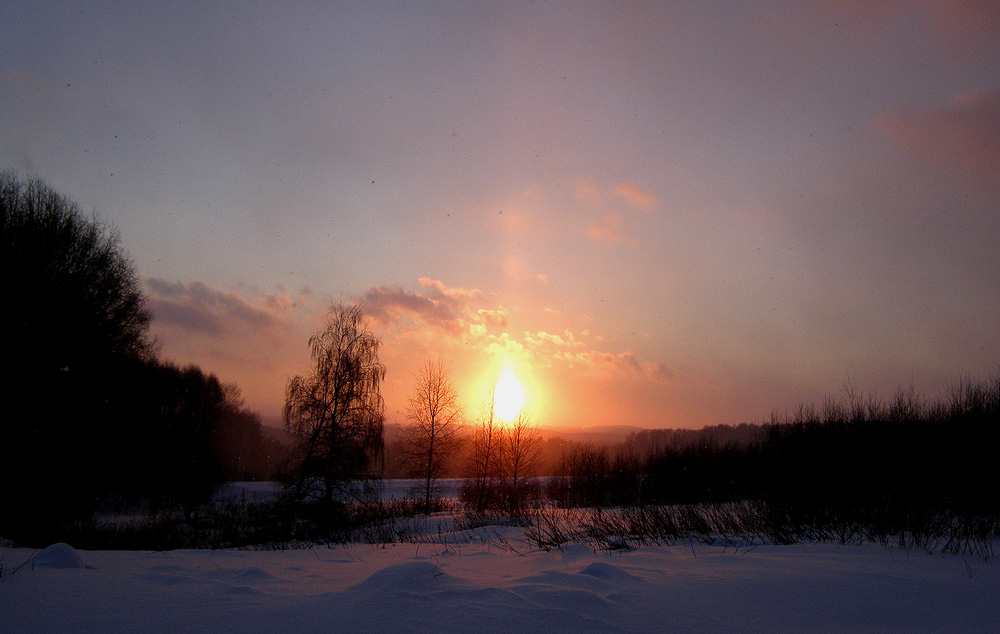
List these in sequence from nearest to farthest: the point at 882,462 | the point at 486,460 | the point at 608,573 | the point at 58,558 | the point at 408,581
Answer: the point at 408,581
the point at 608,573
the point at 58,558
the point at 882,462
the point at 486,460

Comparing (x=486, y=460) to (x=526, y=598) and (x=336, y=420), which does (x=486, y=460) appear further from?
(x=526, y=598)

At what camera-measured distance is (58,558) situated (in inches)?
221

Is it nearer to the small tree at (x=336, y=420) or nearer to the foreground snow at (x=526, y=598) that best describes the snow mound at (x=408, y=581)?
the foreground snow at (x=526, y=598)

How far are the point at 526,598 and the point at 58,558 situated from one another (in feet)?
17.3

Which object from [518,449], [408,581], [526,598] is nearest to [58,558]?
[408,581]

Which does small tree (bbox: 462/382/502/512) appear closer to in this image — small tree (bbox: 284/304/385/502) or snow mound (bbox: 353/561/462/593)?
small tree (bbox: 284/304/385/502)

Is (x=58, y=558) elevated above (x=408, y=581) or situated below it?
below

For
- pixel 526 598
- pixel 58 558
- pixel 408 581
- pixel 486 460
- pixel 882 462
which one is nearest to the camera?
pixel 526 598

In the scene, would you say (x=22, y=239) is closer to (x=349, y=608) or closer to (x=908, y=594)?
(x=349, y=608)

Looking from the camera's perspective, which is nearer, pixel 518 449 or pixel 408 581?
pixel 408 581

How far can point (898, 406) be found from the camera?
20469 millimetres

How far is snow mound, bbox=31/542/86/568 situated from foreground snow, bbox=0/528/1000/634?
0.02 meters

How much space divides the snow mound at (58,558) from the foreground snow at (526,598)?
0.6 inches

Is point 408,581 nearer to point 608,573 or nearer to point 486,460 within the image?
point 608,573
